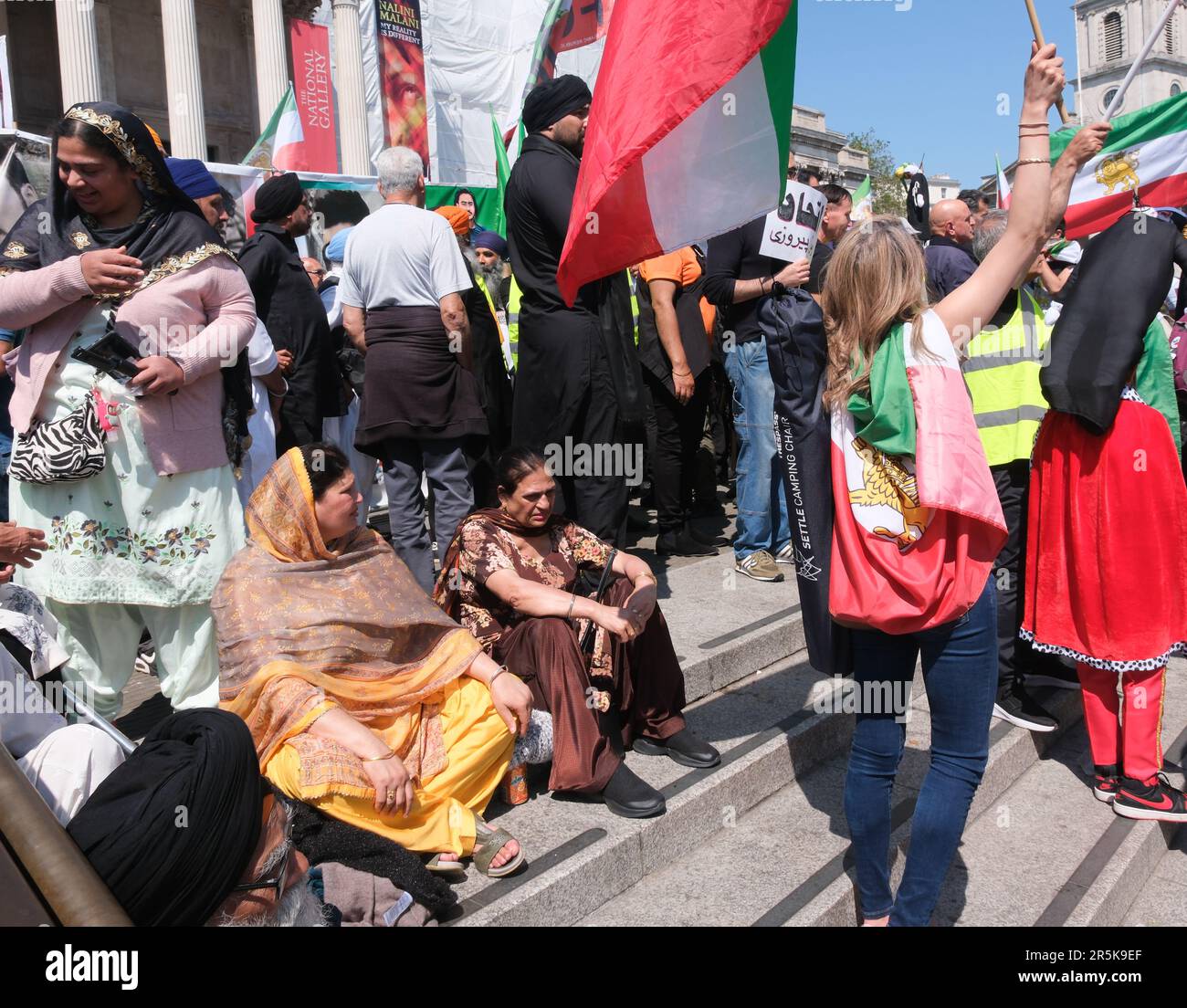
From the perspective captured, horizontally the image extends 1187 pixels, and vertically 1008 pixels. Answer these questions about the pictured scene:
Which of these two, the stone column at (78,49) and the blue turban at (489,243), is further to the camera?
the stone column at (78,49)

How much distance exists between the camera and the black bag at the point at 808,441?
2.58 m

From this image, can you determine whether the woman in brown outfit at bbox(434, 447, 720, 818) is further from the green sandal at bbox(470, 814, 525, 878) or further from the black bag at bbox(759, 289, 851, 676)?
the black bag at bbox(759, 289, 851, 676)

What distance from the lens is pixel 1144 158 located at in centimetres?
568

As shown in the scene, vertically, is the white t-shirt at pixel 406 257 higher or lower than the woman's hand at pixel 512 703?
higher

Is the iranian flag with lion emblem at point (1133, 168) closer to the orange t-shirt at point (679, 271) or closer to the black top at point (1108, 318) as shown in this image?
the orange t-shirt at point (679, 271)

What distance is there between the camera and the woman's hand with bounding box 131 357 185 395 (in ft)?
9.64

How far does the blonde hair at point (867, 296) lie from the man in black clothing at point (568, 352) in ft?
5.41

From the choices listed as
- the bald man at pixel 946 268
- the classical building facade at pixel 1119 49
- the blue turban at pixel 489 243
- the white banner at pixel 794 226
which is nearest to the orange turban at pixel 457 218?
the blue turban at pixel 489 243

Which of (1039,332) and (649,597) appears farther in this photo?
(1039,332)

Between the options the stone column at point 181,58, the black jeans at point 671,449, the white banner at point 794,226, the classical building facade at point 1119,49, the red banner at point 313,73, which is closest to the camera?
the white banner at point 794,226

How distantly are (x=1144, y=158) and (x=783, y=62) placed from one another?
12.2ft

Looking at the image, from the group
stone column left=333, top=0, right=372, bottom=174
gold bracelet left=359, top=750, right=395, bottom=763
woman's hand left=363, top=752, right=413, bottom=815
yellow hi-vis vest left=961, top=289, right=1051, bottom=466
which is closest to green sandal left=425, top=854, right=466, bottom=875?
woman's hand left=363, top=752, right=413, bottom=815
